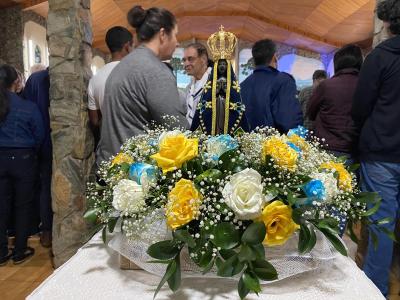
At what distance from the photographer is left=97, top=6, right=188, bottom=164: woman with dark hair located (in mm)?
1600

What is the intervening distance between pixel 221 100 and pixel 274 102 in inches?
44.8

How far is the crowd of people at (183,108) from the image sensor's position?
1680mm

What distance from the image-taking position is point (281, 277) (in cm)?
89

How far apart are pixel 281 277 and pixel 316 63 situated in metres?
10.9

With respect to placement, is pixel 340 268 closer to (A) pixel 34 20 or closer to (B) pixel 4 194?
(B) pixel 4 194

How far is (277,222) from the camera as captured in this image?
859mm

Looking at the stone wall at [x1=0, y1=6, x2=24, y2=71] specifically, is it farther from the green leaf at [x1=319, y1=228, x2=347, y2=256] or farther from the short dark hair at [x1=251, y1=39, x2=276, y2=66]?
the green leaf at [x1=319, y1=228, x2=347, y2=256]

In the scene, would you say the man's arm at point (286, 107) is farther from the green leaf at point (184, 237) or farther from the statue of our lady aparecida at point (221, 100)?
the green leaf at point (184, 237)

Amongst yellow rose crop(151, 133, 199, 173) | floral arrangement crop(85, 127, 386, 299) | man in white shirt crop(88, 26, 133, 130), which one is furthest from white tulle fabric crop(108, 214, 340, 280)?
man in white shirt crop(88, 26, 133, 130)

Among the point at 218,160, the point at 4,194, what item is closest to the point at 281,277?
the point at 218,160

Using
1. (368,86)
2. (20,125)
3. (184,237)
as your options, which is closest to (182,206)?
(184,237)

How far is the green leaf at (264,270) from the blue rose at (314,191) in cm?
18

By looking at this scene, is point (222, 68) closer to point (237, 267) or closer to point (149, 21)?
point (149, 21)

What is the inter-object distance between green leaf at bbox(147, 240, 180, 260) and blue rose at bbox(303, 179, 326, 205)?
→ 1.04 ft
